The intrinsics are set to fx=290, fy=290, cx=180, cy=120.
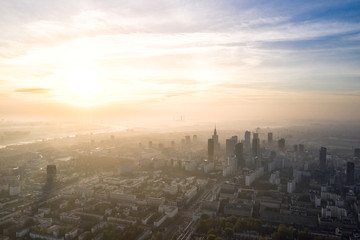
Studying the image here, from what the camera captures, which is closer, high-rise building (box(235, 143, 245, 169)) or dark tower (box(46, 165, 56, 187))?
dark tower (box(46, 165, 56, 187))

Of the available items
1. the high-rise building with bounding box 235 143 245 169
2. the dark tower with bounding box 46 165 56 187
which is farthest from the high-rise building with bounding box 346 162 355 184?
the dark tower with bounding box 46 165 56 187

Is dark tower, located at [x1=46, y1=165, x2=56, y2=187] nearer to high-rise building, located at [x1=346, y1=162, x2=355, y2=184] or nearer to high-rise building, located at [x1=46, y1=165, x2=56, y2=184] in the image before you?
high-rise building, located at [x1=46, y1=165, x2=56, y2=184]

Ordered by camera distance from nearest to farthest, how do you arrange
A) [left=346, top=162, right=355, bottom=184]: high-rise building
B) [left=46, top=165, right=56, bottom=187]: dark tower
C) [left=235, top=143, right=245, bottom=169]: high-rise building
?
1. [left=46, top=165, right=56, bottom=187]: dark tower
2. [left=346, top=162, right=355, bottom=184]: high-rise building
3. [left=235, top=143, right=245, bottom=169]: high-rise building

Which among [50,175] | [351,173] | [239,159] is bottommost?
[351,173]

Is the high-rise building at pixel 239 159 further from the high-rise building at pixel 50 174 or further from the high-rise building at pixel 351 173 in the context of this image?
the high-rise building at pixel 50 174

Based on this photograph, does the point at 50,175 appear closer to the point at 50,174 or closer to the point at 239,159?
the point at 50,174

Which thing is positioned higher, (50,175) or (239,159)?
(239,159)

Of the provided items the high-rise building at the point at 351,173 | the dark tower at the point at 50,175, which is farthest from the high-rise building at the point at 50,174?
the high-rise building at the point at 351,173

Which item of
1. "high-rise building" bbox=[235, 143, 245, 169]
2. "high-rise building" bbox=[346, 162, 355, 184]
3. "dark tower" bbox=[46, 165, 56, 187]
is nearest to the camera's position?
"dark tower" bbox=[46, 165, 56, 187]

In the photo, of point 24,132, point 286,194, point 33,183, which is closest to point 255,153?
point 286,194

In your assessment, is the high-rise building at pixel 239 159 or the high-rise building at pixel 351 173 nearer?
the high-rise building at pixel 351 173

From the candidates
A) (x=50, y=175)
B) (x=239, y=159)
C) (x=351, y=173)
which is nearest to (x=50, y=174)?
(x=50, y=175)
